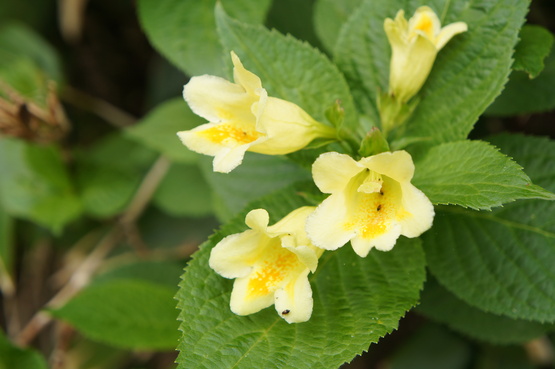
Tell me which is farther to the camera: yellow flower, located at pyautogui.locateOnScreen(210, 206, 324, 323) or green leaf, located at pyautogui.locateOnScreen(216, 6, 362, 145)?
green leaf, located at pyautogui.locateOnScreen(216, 6, 362, 145)

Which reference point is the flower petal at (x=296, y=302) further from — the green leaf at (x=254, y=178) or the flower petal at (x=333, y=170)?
the green leaf at (x=254, y=178)

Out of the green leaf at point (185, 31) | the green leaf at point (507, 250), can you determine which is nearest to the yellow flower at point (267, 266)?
the green leaf at point (507, 250)

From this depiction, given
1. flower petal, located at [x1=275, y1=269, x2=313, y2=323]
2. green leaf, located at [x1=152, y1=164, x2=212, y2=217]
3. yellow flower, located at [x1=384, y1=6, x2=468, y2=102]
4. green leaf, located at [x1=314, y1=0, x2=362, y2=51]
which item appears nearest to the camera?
flower petal, located at [x1=275, y1=269, x2=313, y2=323]

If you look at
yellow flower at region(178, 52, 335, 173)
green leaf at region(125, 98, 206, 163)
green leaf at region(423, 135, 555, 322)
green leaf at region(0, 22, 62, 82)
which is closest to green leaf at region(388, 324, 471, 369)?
green leaf at region(423, 135, 555, 322)

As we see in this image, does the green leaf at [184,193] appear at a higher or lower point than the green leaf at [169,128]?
lower

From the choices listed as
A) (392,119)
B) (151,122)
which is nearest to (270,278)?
(392,119)

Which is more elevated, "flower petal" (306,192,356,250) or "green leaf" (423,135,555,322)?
"flower petal" (306,192,356,250)

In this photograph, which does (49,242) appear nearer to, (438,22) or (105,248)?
(105,248)

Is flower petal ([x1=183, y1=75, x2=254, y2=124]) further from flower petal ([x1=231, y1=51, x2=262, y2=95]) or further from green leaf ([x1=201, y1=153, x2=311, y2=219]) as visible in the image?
green leaf ([x1=201, y1=153, x2=311, y2=219])
